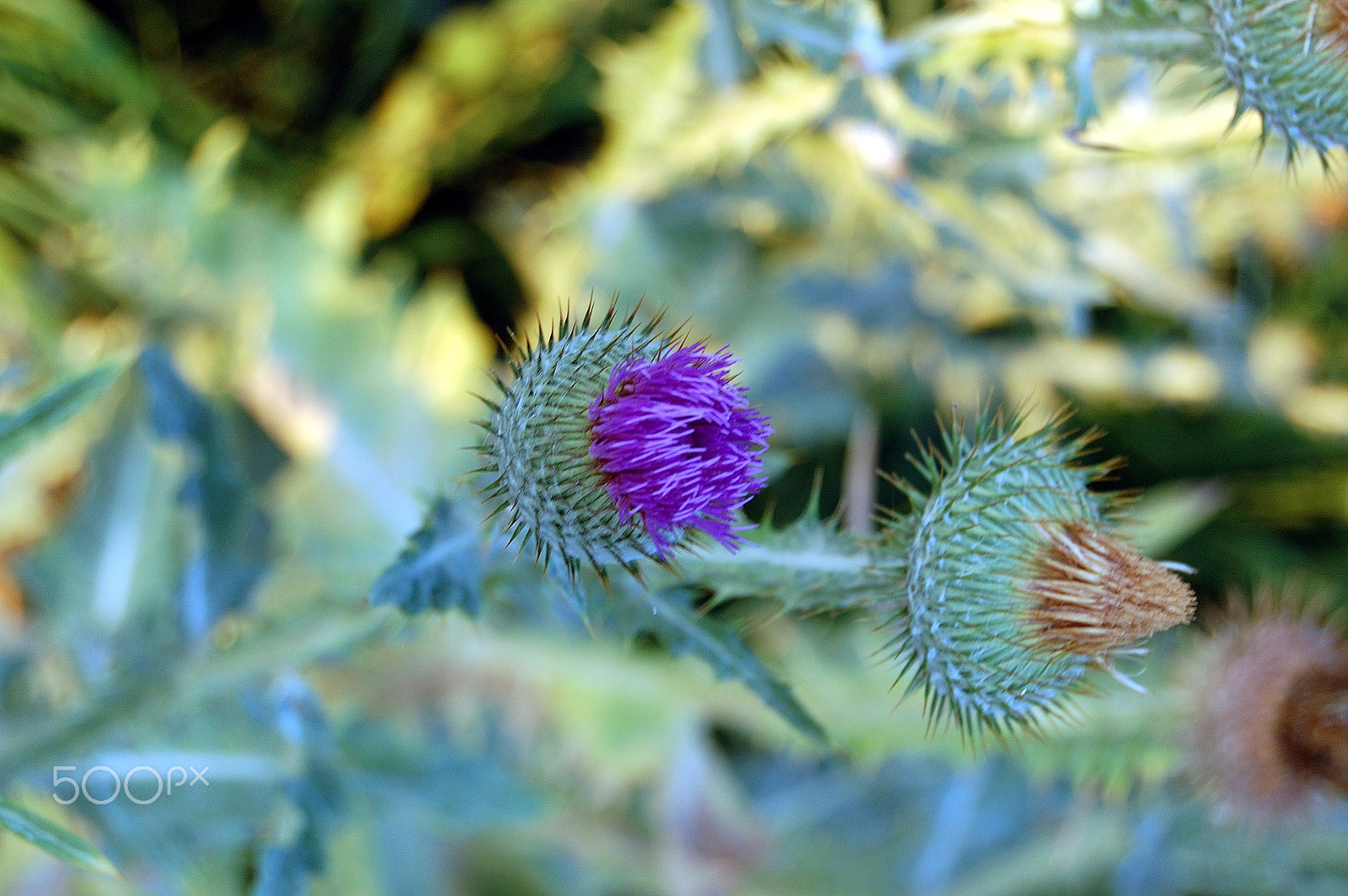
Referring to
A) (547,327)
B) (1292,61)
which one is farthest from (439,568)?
(547,327)

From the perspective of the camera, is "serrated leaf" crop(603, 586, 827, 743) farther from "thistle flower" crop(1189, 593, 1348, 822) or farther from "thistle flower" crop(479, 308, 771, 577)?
"thistle flower" crop(1189, 593, 1348, 822)

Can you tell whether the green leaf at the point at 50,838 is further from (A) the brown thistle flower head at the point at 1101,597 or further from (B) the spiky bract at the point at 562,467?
(A) the brown thistle flower head at the point at 1101,597

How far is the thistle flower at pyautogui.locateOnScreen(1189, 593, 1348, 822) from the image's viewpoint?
87.9 inches

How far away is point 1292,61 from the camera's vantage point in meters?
1.51

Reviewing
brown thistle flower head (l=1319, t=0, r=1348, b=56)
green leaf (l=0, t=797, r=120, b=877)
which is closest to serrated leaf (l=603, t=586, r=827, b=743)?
green leaf (l=0, t=797, r=120, b=877)

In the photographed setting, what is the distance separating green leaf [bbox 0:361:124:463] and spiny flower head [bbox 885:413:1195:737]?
142cm

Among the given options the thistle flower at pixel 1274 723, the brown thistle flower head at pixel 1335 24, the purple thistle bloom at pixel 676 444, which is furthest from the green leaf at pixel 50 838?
the thistle flower at pixel 1274 723

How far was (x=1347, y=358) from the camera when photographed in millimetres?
3770

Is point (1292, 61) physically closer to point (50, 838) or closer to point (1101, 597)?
point (1101, 597)

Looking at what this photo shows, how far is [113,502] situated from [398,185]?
1.46 metres

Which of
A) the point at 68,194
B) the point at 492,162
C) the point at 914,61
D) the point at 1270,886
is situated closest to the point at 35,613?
the point at 68,194

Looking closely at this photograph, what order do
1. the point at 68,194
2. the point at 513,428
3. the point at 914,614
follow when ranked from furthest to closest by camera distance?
the point at 68,194
the point at 914,614
the point at 513,428

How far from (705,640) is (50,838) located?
3.23 feet

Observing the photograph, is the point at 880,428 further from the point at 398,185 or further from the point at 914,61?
the point at 398,185
